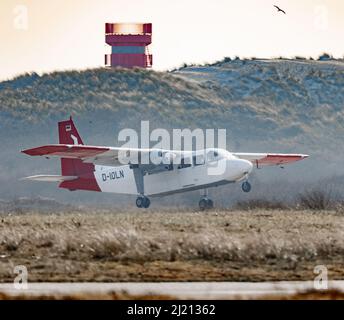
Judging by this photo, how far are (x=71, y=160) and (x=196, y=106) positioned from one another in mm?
34469

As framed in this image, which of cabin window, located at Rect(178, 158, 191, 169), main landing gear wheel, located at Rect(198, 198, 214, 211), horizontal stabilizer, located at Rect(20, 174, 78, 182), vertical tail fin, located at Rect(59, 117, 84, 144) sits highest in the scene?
vertical tail fin, located at Rect(59, 117, 84, 144)

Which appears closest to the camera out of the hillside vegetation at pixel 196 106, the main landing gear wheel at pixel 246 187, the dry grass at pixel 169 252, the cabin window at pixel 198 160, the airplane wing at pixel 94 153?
the dry grass at pixel 169 252

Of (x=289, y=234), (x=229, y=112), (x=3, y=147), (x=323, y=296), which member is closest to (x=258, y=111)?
(x=229, y=112)

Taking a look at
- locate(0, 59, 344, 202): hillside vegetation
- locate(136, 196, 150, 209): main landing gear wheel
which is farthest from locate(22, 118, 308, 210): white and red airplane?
locate(0, 59, 344, 202): hillside vegetation

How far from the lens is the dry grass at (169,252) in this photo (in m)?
19.6

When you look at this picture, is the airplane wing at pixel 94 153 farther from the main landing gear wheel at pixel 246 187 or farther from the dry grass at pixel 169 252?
the dry grass at pixel 169 252

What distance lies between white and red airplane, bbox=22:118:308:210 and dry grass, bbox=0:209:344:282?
567 inches

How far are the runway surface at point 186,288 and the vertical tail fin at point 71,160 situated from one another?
2624cm

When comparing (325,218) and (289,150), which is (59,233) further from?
(289,150)

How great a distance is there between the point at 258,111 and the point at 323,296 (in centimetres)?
6154

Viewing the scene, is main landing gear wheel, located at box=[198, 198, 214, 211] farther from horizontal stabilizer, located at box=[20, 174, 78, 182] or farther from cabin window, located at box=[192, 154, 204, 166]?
horizontal stabilizer, located at box=[20, 174, 78, 182]

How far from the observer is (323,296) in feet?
55.5

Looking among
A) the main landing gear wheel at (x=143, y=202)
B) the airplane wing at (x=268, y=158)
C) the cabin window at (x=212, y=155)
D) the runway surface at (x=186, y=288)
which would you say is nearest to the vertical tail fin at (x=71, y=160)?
the main landing gear wheel at (x=143, y=202)

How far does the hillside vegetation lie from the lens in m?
70.6
